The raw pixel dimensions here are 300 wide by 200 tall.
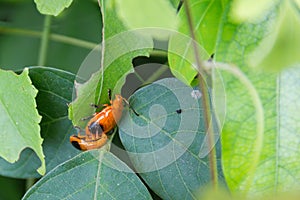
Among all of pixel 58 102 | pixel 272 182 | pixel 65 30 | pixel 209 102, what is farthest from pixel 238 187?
pixel 65 30

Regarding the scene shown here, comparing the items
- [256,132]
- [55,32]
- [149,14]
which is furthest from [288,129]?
[55,32]

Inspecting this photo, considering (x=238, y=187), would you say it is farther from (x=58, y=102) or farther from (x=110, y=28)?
(x=58, y=102)

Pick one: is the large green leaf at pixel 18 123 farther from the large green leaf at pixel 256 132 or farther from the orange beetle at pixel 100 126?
the large green leaf at pixel 256 132

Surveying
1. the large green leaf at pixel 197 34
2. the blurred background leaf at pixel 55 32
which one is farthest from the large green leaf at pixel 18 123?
the blurred background leaf at pixel 55 32

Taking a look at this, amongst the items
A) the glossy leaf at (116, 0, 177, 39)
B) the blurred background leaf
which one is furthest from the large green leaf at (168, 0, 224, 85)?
the blurred background leaf

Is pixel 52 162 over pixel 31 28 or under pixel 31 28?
under

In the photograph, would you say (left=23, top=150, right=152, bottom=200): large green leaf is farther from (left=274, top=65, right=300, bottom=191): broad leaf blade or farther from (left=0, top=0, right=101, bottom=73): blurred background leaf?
(left=0, top=0, right=101, bottom=73): blurred background leaf

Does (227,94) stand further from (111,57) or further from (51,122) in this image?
(51,122)
